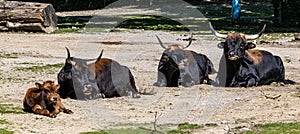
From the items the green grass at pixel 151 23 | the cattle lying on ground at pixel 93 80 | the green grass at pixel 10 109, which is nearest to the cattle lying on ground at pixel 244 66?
the cattle lying on ground at pixel 93 80

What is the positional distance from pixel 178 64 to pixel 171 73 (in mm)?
230

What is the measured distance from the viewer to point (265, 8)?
46.0 metres

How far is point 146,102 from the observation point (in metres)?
13.1

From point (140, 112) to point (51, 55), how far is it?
29.2 feet

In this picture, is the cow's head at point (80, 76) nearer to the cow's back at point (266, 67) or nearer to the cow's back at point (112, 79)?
the cow's back at point (112, 79)

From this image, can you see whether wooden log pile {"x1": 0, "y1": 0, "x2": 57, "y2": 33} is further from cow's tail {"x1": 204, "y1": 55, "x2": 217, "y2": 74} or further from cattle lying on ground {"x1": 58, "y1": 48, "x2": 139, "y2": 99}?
cattle lying on ground {"x1": 58, "y1": 48, "x2": 139, "y2": 99}

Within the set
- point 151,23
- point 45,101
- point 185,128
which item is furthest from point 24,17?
point 185,128

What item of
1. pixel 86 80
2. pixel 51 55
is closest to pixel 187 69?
pixel 86 80

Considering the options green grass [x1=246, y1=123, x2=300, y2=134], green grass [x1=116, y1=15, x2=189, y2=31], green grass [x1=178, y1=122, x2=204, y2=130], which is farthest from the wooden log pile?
green grass [x1=246, y1=123, x2=300, y2=134]

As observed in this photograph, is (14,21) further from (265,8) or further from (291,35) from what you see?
(265,8)

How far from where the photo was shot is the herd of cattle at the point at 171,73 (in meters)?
12.7

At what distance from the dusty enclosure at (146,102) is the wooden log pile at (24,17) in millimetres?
5706

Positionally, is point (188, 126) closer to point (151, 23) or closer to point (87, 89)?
point (87, 89)

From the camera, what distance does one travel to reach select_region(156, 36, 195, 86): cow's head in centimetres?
1475
